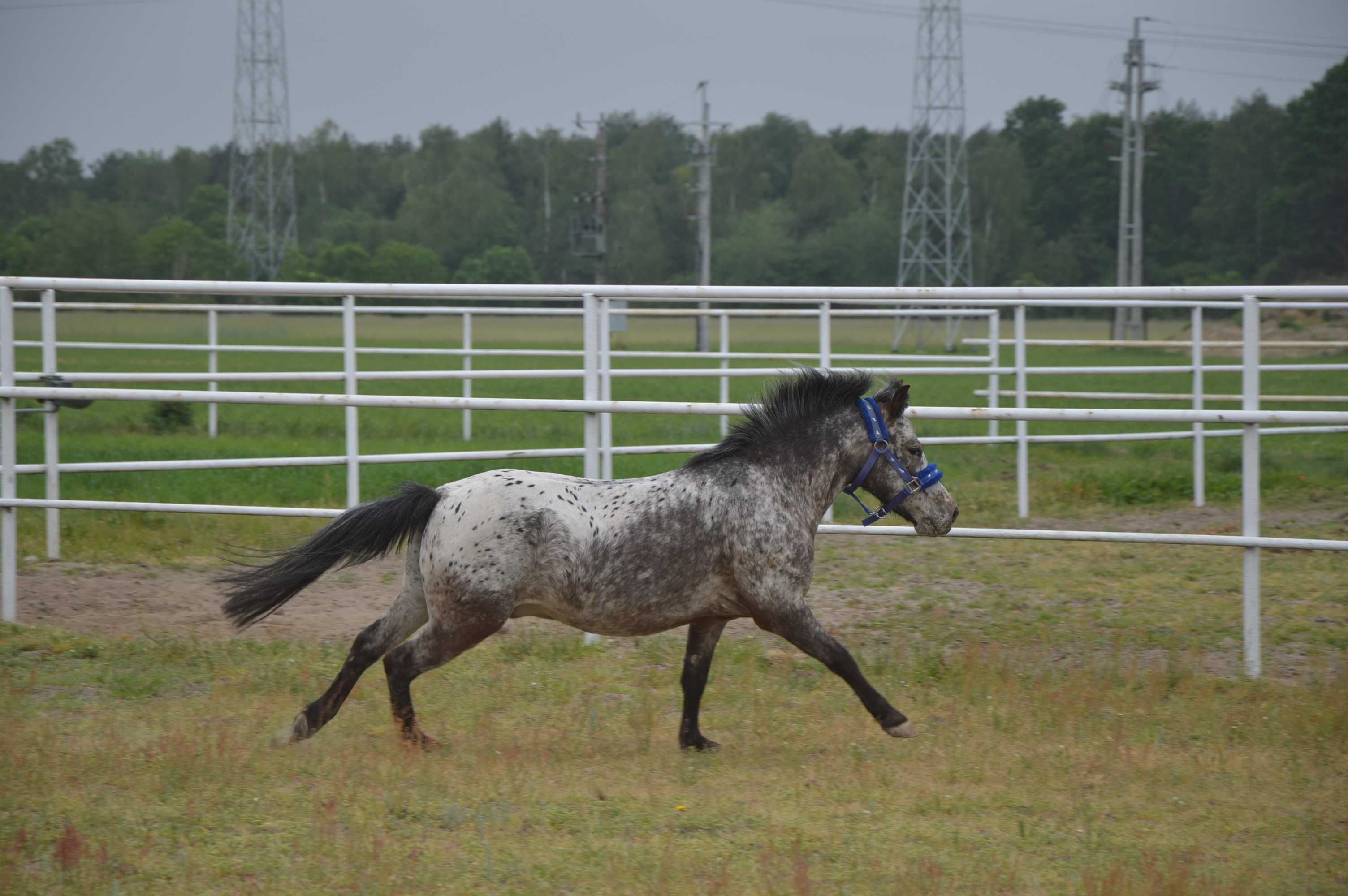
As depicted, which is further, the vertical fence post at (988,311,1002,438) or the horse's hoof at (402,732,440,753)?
the vertical fence post at (988,311,1002,438)

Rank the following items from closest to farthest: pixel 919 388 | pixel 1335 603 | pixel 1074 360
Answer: pixel 1335 603, pixel 919 388, pixel 1074 360

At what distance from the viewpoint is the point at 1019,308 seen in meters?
7.68

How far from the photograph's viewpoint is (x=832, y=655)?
4.02 m

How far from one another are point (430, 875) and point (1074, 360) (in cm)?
2989

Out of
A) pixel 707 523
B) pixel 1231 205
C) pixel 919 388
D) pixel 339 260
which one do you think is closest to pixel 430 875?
pixel 707 523

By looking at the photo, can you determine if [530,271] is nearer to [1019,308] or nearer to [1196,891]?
[1019,308]

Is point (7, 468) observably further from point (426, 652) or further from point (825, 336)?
point (825, 336)

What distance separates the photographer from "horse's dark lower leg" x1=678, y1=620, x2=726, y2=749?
4203 mm

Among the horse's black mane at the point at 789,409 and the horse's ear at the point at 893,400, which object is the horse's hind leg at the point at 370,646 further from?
the horse's ear at the point at 893,400

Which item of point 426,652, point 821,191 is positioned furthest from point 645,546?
point 821,191

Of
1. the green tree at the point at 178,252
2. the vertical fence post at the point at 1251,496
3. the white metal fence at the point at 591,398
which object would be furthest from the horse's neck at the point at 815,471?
the green tree at the point at 178,252

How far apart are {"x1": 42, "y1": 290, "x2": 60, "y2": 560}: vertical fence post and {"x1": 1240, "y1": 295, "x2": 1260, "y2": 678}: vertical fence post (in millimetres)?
5227

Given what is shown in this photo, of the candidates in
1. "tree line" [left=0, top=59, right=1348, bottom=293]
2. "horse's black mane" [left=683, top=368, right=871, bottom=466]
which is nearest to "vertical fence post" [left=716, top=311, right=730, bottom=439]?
"horse's black mane" [left=683, top=368, right=871, bottom=466]

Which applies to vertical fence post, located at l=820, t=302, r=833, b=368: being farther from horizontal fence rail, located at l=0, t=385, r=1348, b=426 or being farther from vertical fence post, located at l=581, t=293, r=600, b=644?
vertical fence post, located at l=581, t=293, r=600, b=644
